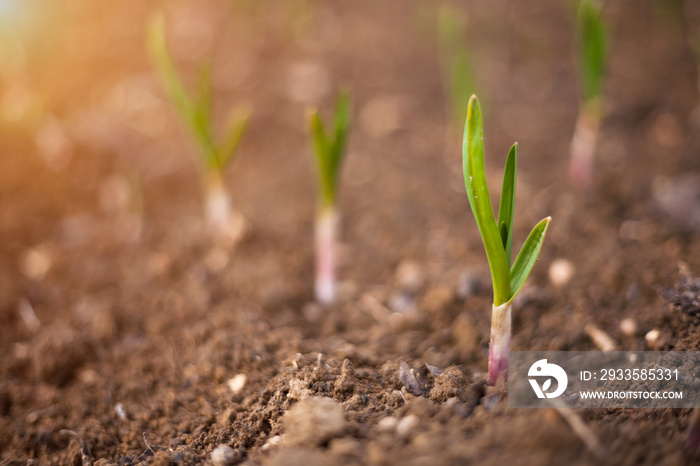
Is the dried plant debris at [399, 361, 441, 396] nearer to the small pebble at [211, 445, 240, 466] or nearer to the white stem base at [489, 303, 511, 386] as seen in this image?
the white stem base at [489, 303, 511, 386]

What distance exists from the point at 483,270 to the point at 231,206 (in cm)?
116

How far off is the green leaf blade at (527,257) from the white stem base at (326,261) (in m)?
0.72

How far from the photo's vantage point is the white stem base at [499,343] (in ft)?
3.91

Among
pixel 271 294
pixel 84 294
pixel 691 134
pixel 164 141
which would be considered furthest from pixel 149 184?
pixel 691 134

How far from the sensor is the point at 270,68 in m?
3.11

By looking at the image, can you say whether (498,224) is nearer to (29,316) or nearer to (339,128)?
(339,128)

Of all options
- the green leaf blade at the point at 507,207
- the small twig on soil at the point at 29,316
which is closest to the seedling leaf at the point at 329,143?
the green leaf blade at the point at 507,207

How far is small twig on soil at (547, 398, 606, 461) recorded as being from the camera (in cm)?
91

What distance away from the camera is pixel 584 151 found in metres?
2.04

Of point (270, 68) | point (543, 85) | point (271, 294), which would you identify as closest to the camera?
point (271, 294)

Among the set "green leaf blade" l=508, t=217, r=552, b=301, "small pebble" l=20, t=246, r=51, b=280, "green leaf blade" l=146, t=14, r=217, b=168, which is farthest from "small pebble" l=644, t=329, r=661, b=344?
"small pebble" l=20, t=246, r=51, b=280

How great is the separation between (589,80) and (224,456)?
164 cm

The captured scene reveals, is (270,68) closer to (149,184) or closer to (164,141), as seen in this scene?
(164,141)

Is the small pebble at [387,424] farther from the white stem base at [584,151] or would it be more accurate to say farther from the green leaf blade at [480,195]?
the white stem base at [584,151]
